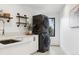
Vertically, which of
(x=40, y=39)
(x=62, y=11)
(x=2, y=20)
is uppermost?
(x=62, y=11)

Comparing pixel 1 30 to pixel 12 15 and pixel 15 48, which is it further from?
pixel 15 48

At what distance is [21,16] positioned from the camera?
9.25ft

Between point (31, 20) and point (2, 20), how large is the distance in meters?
1.07

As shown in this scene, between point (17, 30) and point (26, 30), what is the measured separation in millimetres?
560

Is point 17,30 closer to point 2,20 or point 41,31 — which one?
point 2,20

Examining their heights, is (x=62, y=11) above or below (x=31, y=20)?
above

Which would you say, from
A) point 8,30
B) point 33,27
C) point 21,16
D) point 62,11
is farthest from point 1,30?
point 62,11

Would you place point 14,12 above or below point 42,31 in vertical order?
above

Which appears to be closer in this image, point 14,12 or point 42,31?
point 14,12

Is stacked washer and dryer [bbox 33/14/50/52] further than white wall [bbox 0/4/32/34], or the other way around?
stacked washer and dryer [bbox 33/14/50/52]

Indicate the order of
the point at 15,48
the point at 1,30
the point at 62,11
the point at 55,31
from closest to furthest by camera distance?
1. the point at 15,48
2. the point at 1,30
3. the point at 55,31
4. the point at 62,11

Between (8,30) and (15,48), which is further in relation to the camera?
(8,30)

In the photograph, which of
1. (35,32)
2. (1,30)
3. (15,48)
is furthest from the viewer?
(35,32)

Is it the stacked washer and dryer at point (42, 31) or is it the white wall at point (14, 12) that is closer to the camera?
the white wall at point (14, 12)
